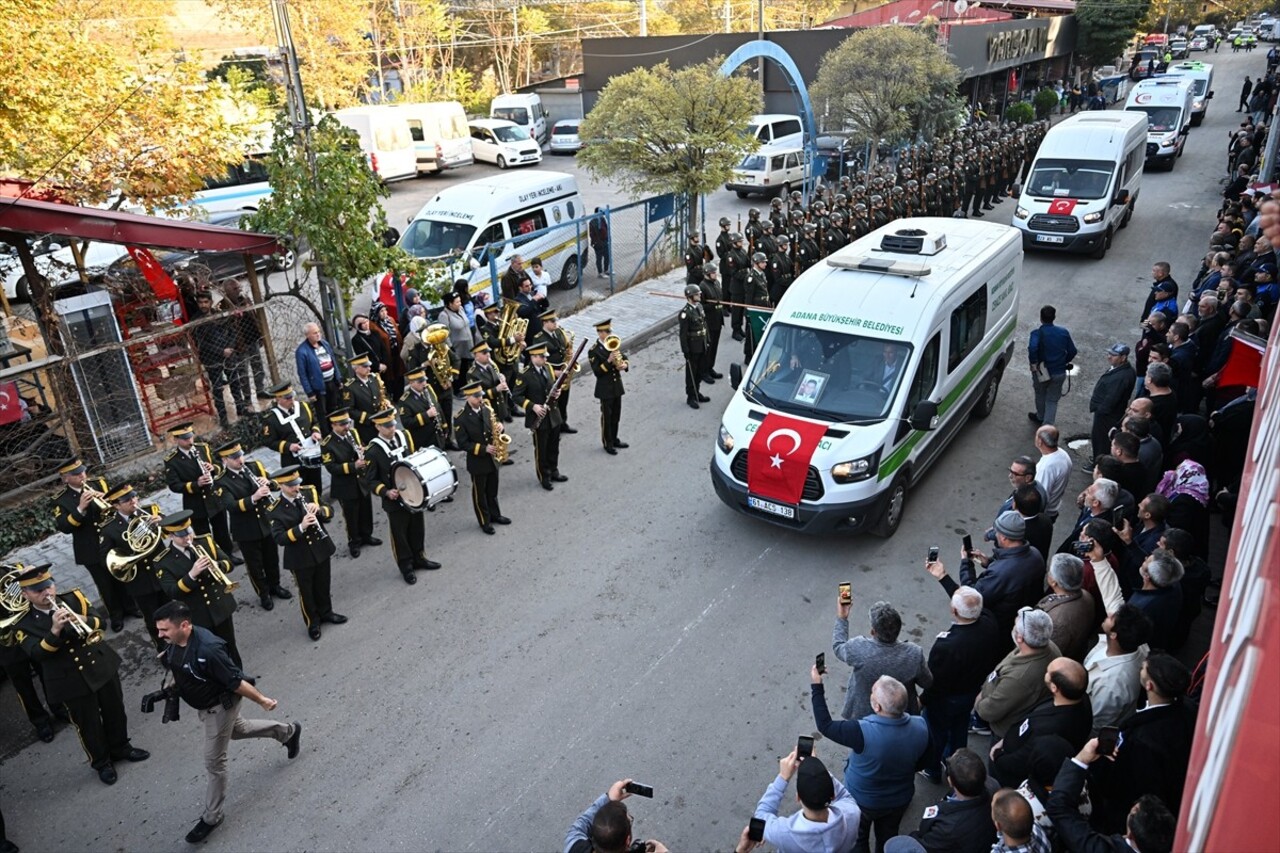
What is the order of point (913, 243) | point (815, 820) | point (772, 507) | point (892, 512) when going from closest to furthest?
point (815, 820)
point (772, 507)
point (892, 512)
point (913, 243)

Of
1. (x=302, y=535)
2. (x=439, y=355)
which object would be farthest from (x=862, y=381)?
(x=302, y=535)

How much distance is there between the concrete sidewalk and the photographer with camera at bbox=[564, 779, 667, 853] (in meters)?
6.22

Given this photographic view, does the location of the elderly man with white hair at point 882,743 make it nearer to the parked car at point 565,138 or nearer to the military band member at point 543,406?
the military band member at point 543,406

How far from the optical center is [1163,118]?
2603 cm

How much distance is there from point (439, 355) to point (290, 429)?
2458 millimetres

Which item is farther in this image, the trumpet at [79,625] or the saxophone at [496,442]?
the saxophone at [496,442]

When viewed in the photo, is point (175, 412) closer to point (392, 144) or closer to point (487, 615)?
point (487, 615)

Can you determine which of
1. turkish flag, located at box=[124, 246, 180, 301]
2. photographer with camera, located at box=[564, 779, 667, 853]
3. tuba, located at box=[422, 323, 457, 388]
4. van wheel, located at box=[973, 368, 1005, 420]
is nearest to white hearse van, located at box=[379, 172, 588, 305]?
tuba, located at box=[422, 323, 457, 388]

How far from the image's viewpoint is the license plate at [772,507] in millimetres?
7840

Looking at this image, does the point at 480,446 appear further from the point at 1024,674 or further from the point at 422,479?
the point at 1024,674

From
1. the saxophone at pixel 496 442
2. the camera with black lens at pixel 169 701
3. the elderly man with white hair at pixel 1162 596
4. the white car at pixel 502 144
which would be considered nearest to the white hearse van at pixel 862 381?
→ the saxophone at pixel 496 442

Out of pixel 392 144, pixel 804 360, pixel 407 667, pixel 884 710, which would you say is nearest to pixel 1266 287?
pixel 804 360

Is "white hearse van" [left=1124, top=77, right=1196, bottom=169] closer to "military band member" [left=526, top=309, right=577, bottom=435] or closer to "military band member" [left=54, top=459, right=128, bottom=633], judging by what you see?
"military band member" [left=526, top=309, right=577, bottom=435]

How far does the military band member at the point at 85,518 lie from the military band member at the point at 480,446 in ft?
10.1
